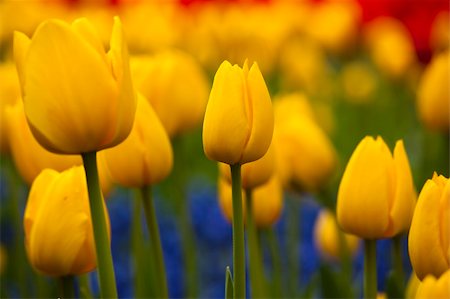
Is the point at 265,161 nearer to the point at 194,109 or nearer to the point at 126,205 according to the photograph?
the point at 194,109

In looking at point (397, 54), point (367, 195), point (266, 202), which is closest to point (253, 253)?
point (266, 202)

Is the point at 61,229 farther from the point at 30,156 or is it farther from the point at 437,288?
the point at 437,288

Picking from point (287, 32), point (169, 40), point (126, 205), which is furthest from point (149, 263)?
point (287, 32)

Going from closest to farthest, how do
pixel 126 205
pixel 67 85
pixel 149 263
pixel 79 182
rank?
pixel 67 85 < pixel 79 182 < pixel 149 263 < pixel 126 205

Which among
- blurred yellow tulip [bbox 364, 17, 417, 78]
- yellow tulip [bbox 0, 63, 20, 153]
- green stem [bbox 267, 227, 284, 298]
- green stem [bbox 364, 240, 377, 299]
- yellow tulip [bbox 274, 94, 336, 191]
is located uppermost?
blurred yellow tulip [bbox 364, 17, 417, 78]

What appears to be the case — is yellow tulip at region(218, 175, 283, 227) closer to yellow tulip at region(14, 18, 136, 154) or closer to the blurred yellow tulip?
yellow tulip at region(14, 18, 136, 154)

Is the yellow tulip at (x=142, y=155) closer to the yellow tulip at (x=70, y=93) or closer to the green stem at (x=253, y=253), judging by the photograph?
the green stem at (x=253, y=253)

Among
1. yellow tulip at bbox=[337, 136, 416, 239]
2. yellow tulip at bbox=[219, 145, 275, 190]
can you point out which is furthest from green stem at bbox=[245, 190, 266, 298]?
yellow tulip at bbox=[337, 136, 416, 239]
